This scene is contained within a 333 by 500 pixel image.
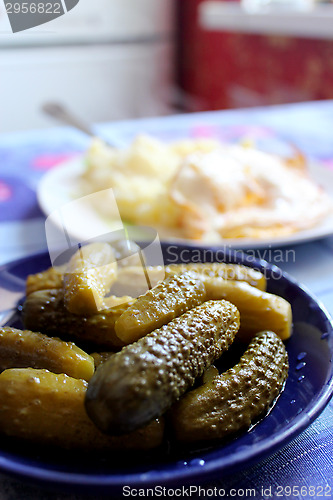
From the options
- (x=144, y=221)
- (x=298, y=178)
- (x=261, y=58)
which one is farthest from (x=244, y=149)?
(x=261, y=58)

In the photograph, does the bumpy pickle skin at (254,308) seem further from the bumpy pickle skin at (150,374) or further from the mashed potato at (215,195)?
the mashed potato at (215,195)

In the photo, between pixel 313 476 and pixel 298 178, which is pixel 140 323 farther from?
pixel 298 178

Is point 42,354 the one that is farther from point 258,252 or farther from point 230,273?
point 258,252

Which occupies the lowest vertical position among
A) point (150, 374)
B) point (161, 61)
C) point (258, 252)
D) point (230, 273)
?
point (161, 61)

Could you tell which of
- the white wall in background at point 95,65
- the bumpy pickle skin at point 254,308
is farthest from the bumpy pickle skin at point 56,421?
the white wall in background at point 95,65

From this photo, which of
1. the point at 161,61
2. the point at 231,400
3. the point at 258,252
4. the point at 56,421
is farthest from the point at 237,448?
the point at 161,61

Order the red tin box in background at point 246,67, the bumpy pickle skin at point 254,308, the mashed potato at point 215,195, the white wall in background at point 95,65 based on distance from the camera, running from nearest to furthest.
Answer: the bumpy pickle skin at point 254,308, the mashed potato at point 215,195, the red tin box in background at point 246,67, the white wall in background at point 95,65
